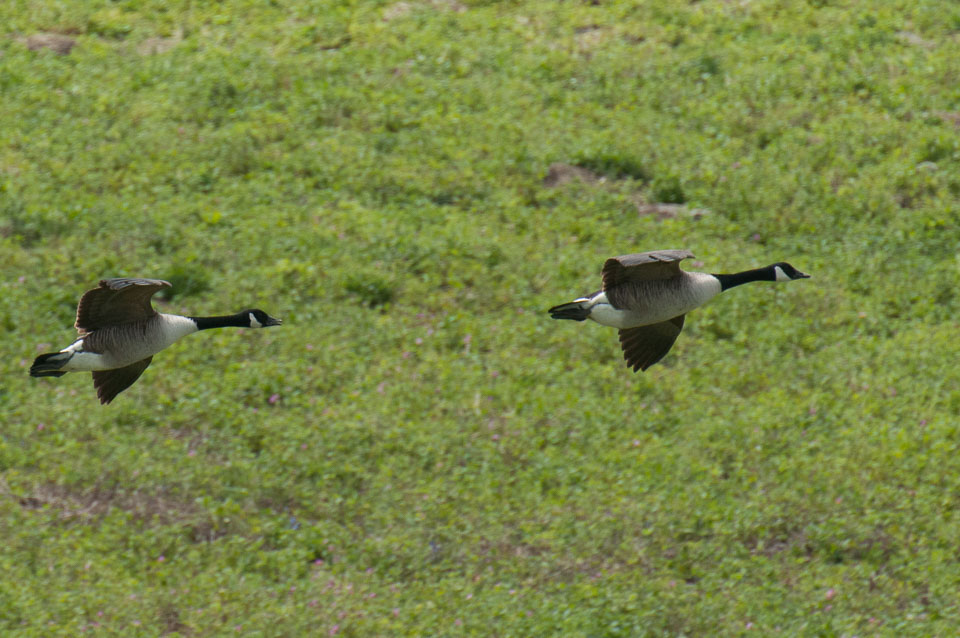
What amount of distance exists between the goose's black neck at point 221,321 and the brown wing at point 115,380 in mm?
684

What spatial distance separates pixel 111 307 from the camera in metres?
5.30

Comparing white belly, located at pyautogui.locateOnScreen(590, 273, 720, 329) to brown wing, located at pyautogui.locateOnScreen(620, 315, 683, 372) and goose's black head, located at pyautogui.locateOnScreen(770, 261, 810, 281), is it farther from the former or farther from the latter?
brown wing, located at pyautogui.locateOnScreen(620, 315, 683, 372)

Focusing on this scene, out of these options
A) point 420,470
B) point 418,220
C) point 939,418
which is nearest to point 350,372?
point 420,470

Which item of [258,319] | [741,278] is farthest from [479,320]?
[258,319]

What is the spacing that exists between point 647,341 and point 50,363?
269cm

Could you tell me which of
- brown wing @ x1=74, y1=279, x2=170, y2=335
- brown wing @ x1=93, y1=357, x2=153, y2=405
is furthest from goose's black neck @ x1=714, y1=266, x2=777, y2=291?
brown wing @ x1=93, y1=357, x2=153, y2=405

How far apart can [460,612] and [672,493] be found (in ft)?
6.81

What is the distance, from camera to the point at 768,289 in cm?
1270

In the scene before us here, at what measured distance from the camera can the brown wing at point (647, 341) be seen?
6.37 m

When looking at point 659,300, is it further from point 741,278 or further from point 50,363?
point 50,363

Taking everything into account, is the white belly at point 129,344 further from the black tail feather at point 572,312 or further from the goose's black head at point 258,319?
the black tail feather at point 572,312

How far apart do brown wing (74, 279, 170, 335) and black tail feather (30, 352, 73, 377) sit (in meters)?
0.12

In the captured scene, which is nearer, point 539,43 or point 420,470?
point 420,470

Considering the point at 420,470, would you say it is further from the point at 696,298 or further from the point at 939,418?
the point at 696,298
